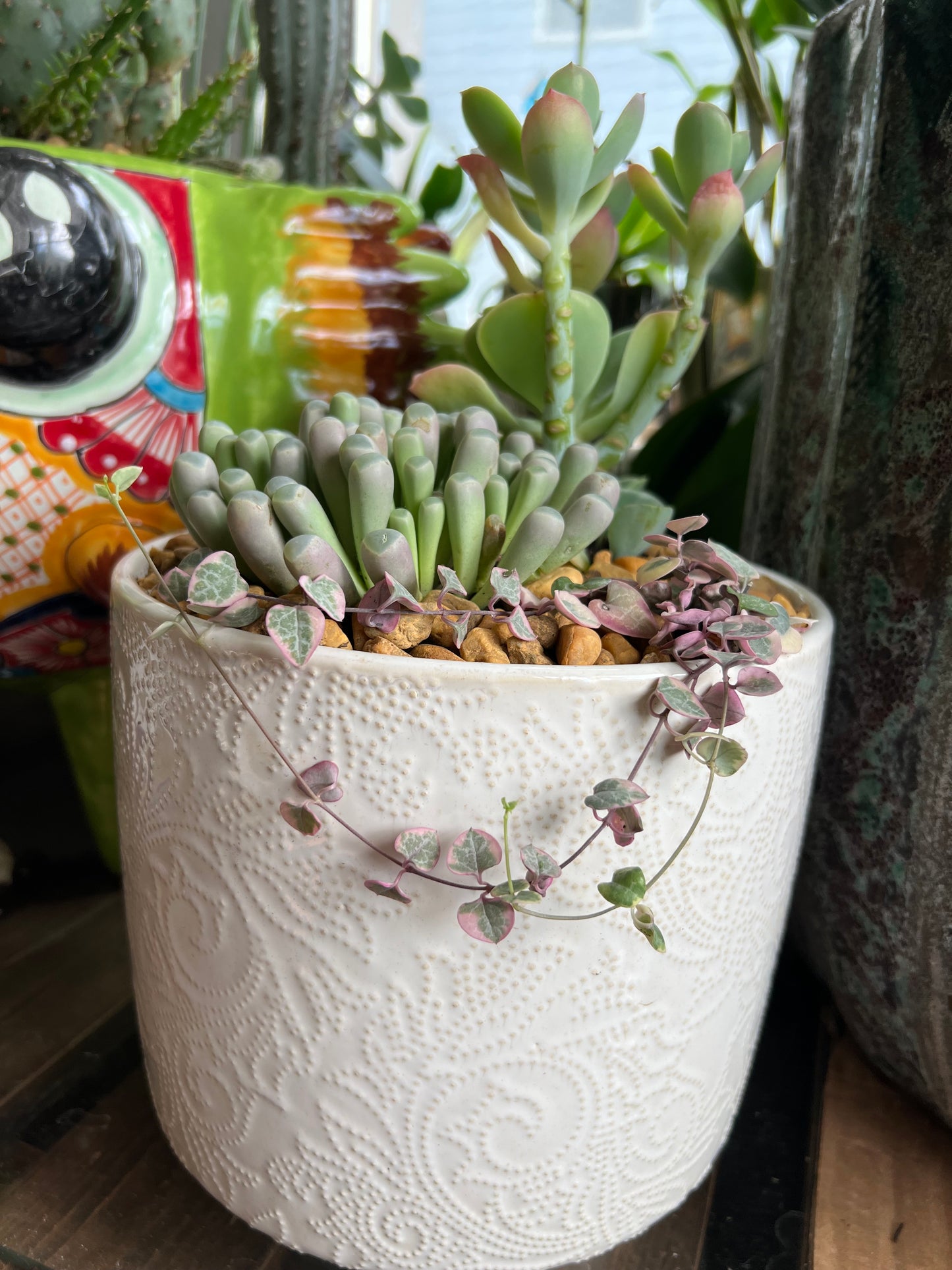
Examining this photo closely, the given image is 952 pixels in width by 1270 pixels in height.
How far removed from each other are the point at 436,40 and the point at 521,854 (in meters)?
1.85

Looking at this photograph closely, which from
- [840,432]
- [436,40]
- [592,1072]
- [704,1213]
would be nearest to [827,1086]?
[704,1213]

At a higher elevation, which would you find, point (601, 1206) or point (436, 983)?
point (436, 983)

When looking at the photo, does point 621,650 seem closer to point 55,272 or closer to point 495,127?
point 495,127

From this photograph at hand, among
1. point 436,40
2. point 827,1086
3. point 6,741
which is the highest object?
point 436,40

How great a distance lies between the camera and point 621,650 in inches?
13.8

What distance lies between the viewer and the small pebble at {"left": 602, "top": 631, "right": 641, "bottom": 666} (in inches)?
13.7

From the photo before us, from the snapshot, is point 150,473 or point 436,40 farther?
point 436,40

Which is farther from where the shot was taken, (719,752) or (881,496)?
(881,496)

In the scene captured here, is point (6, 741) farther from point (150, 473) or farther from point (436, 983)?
point (436, 983)

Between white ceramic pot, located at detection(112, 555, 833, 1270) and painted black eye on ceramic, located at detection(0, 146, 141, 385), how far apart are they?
0.18m

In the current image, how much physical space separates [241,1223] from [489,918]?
24 cm

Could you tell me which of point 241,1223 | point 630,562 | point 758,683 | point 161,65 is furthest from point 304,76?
point 241,1223

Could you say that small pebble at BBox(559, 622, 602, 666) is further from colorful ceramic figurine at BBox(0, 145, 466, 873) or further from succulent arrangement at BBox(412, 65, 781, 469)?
colorful ceramic figurine at BBox(0, 145, 466, 873)

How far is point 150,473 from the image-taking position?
550 mm
